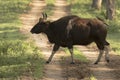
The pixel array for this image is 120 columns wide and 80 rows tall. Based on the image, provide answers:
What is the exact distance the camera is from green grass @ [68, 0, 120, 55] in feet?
77.5

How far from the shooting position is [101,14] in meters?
36.0

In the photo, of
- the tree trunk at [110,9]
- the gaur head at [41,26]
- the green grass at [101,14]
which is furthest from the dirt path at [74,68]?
the tree trunk at [110,9]

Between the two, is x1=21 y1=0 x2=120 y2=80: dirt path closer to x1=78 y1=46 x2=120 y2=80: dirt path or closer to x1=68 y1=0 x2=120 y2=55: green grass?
x1=78 y1=46 x2=120 y2=80: dirt path

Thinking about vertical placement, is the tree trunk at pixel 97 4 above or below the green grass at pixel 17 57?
below

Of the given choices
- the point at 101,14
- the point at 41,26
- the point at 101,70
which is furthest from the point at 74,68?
the point at 101,14

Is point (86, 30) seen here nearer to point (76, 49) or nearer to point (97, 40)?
point (97, 40)

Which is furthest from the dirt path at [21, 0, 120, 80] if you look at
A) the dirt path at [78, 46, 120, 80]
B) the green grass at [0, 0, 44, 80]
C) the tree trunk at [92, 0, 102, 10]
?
the tree trunk at [92, 0, 102, 10]

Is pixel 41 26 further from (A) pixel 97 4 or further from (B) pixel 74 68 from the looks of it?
(A) pixel 97 4

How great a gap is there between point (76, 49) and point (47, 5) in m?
22.2

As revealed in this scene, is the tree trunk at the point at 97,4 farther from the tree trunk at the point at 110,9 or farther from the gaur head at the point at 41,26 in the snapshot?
the gaur head at the point at 41,26

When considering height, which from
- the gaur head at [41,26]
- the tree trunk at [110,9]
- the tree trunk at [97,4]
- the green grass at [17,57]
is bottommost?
the tree trunk at [97,4]

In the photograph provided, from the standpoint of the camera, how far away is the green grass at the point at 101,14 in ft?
77.5

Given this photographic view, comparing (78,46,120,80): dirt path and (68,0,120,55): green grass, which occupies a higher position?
(78,46,120,80): dirt path

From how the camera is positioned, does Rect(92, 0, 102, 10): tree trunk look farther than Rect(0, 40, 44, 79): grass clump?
Yes
